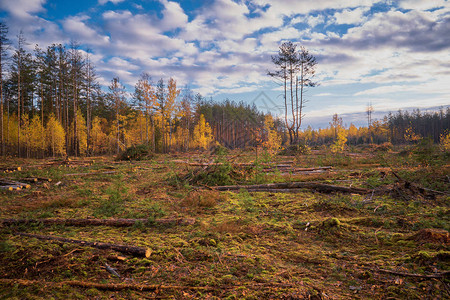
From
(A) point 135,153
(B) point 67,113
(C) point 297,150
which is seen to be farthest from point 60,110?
(C) point 297,150

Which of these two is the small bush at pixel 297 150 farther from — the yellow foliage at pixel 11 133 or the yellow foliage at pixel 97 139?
the yellow foliage at pixel 11 133

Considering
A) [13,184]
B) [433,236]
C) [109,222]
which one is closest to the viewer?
[433,236]

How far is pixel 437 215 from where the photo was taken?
477cm

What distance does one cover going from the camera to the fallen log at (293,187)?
7305 millimetres

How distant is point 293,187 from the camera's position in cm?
820

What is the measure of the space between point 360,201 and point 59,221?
786 centimetres

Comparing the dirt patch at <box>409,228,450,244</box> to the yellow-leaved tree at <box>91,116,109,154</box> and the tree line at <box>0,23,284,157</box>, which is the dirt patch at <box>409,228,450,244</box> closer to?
the tree line at <box>0,23,284,157</box>

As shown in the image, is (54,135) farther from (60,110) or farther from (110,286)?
(110,286)

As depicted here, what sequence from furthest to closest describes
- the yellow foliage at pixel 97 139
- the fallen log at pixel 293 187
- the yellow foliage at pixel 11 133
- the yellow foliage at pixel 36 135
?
1. the yellow foliage at pixel 97 139
2. the yellow foliage at pixel 11 133
3. the yellow foliage at pixel 36 135
4. the fallen log at pixel 293 187

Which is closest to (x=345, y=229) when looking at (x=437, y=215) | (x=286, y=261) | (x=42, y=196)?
(x=286, y=261)

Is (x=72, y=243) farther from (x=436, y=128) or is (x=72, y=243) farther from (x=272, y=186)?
(x=436, y=128)

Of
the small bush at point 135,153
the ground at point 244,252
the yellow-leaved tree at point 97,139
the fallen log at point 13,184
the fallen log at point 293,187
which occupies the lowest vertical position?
the ground at point 244,252

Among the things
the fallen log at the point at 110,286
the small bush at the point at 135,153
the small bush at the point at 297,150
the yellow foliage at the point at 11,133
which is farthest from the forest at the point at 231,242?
the yellow foliage at the point at 11,133

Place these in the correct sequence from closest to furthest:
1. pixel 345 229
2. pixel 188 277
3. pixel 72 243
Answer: pixel 188 277 → pixel 72 243 → pixel 345 229
